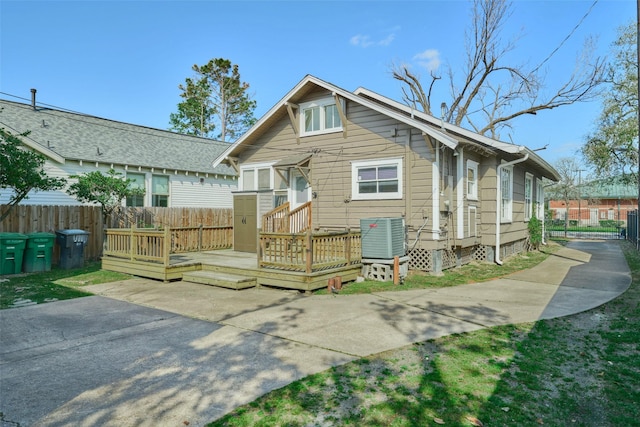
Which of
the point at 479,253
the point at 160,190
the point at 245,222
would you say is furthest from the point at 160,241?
the point at 479,253

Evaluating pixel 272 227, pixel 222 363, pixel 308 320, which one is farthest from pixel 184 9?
pixel 222 363

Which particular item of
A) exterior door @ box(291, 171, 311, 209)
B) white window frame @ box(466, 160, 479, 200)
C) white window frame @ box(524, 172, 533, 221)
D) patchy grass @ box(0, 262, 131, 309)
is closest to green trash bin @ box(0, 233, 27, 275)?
patchy grass @ box(0, 262, 131, 309)

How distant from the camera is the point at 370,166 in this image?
11.3 m

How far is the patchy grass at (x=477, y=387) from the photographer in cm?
320

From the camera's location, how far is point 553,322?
6125mm

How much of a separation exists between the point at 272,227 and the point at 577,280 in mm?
7905

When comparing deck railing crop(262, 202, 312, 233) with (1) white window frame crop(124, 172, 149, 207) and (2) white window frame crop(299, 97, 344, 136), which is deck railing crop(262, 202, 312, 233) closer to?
(2) white window frame crop(299, 97, 344, 136)

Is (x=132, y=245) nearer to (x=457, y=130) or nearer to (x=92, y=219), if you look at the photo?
(x=92, y=219)

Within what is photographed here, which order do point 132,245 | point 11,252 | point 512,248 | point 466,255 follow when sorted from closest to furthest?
point 11,252
point 132,245
point 466,255
point 512,248

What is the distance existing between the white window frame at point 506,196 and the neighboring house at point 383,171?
0.05 meters

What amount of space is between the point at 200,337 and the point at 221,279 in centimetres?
379

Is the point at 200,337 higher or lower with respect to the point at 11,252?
lower

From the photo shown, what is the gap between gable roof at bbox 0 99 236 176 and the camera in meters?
15.3

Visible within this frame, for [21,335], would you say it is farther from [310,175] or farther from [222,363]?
[310,175]
